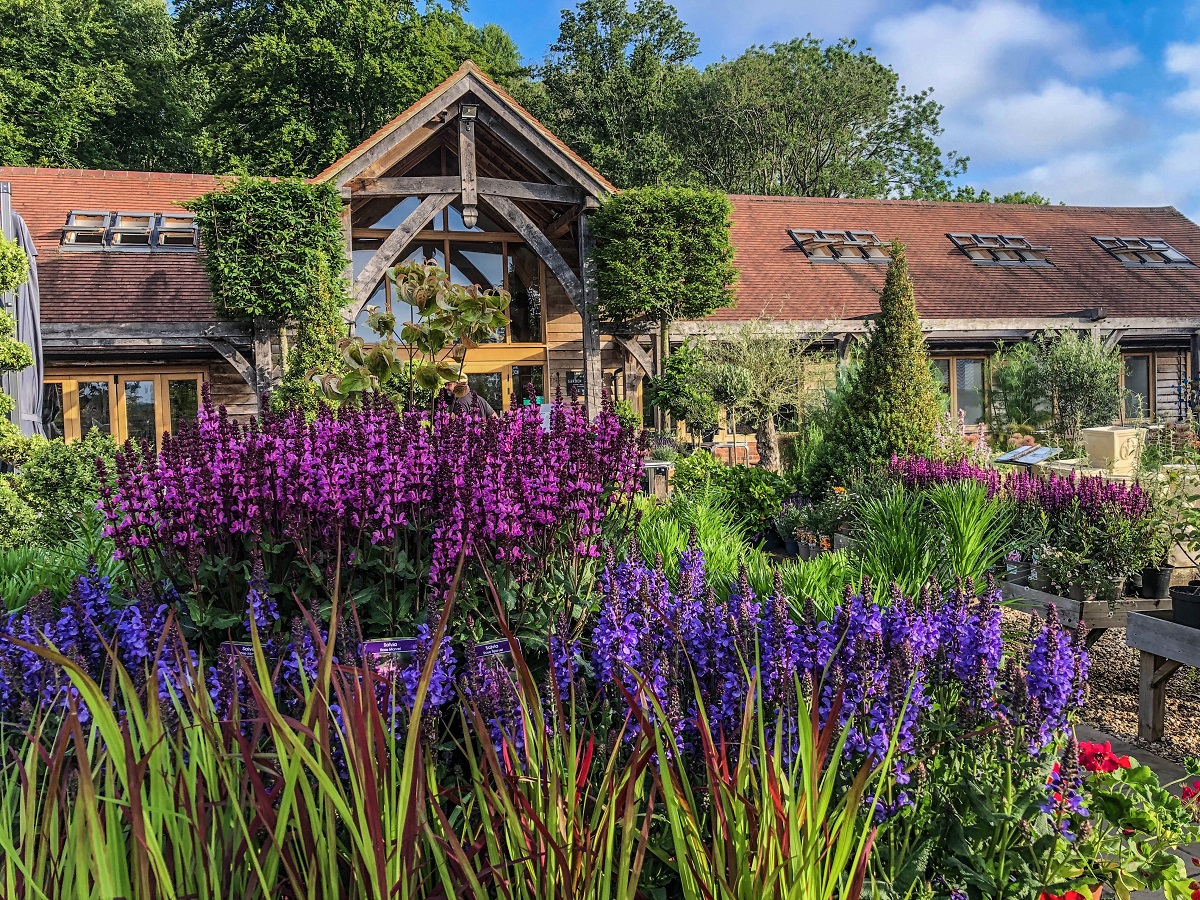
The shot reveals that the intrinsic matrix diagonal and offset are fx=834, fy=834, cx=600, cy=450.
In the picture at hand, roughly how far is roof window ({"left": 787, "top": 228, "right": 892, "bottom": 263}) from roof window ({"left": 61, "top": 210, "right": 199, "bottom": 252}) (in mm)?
11664

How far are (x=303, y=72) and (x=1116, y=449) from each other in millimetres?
19512

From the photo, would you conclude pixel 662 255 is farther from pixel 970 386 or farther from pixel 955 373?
pixel 970 386

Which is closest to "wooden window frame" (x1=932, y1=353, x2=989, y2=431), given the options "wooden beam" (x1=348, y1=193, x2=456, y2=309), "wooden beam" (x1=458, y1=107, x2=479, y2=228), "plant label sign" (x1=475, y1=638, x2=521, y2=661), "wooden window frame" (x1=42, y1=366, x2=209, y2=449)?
"wooden beam" (x1=458, y1=107, x2=479, y2=228)

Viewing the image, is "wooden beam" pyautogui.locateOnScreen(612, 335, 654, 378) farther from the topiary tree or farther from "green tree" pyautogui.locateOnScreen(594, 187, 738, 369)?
the topiary tree

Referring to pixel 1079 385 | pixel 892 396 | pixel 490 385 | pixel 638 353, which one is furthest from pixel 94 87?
pixel 1079 385

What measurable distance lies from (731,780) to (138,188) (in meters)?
16.7

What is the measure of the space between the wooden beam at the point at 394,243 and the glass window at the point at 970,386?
1114cm

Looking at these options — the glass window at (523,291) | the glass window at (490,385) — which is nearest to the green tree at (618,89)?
the glass window at (523,291)

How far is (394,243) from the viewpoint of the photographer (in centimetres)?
1203

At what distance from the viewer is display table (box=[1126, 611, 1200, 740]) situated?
354 centimetres

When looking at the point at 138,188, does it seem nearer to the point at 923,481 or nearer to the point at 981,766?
the point at 923,481

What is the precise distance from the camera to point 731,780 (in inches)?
66.9

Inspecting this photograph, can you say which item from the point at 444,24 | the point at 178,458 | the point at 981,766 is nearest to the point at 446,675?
the point at 178,458

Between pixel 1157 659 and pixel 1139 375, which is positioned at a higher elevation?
pixel 1139 375
